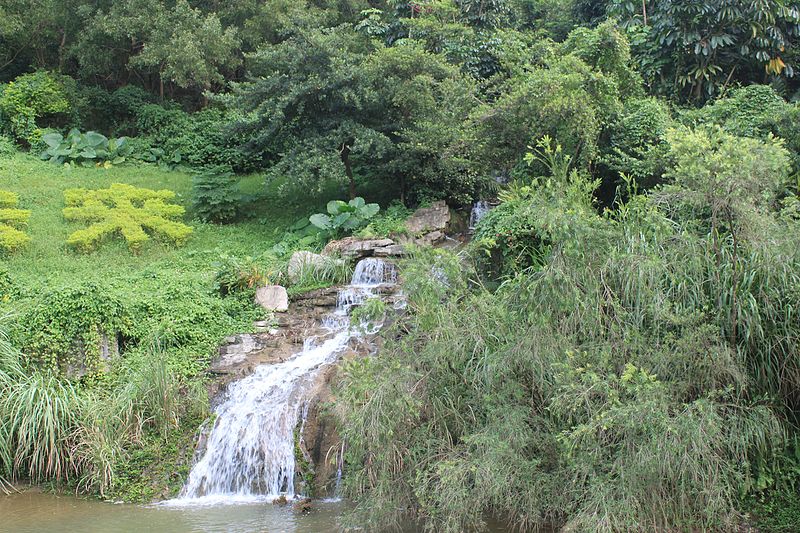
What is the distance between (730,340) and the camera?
7.60 meters

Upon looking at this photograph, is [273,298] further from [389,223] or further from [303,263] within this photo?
[389,223]

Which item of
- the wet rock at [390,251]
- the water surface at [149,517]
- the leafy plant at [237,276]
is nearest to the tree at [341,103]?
the wet rock at [390,251]

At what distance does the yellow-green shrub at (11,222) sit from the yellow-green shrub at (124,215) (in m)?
0.82

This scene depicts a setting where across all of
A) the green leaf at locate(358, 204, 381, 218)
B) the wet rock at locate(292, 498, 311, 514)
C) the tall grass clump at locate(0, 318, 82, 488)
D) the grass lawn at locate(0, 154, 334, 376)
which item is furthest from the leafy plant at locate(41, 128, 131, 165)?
the wet rock at locate(292, 498, 311, 514)

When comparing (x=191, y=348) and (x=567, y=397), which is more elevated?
(x=567, y=397)

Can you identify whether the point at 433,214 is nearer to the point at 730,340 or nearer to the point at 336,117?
the point at 336,117

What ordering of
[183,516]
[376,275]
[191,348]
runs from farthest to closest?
1. [376,275]
2. [191,348]
3. [183,516]

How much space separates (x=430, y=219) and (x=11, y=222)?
27.6 feet

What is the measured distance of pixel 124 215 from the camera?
1580 centimetres

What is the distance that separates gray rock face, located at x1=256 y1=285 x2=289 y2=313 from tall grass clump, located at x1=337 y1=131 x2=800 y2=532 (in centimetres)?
477

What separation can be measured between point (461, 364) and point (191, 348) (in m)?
5.06

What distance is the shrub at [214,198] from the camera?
16.8 metres

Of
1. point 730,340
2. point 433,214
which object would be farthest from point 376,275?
point 730,340

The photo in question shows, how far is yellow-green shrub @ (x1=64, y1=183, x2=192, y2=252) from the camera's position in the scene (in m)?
14.8
